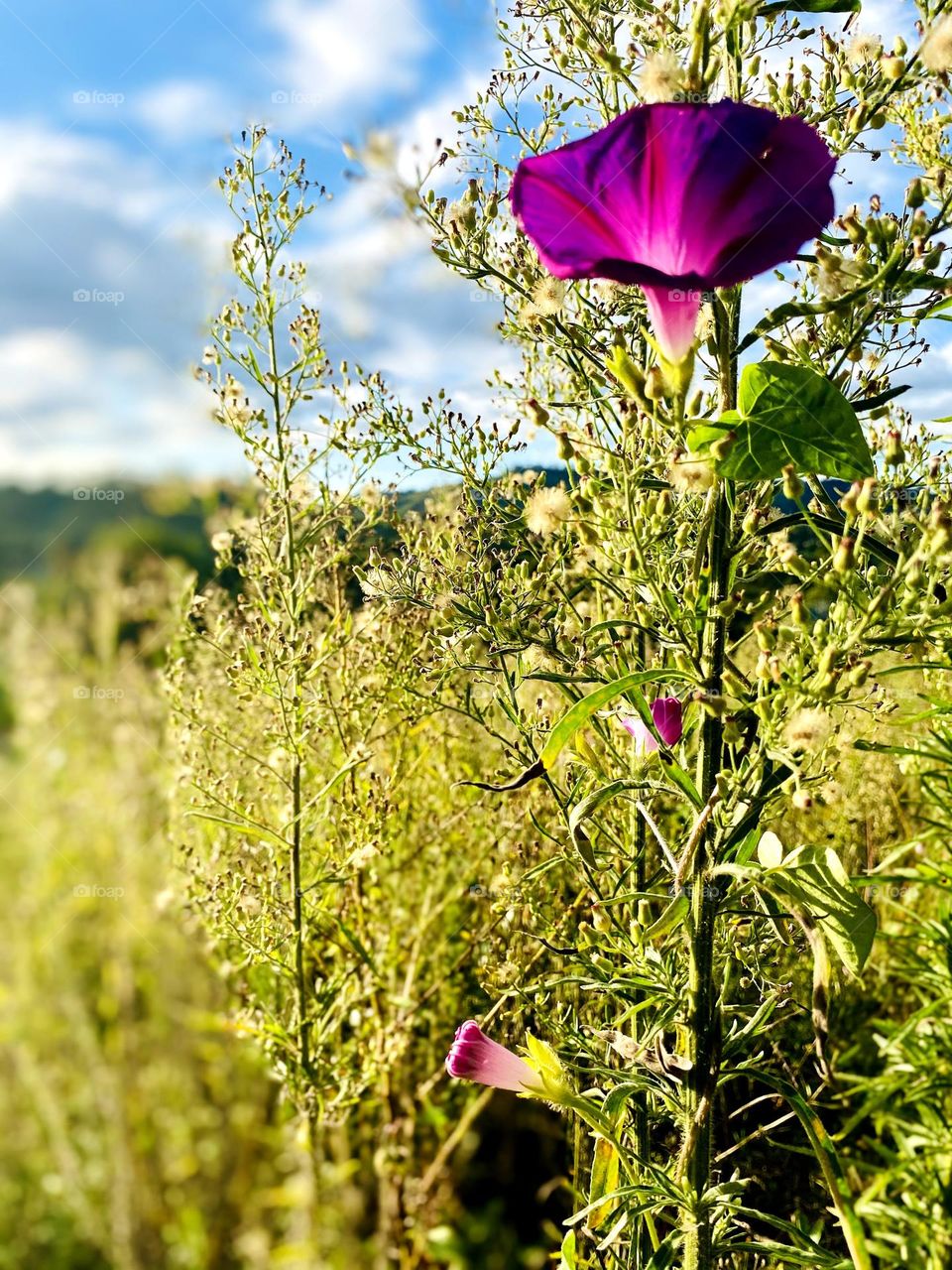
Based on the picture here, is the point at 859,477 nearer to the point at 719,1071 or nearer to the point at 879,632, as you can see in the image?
the point at 879,632

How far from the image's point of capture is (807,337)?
89 cm

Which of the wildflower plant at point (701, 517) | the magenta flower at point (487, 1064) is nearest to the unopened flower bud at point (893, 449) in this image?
the wildflower plant at point (701, 517)

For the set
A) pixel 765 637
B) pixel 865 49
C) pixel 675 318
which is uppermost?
pixel 865 49

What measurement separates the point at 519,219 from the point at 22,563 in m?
0.47

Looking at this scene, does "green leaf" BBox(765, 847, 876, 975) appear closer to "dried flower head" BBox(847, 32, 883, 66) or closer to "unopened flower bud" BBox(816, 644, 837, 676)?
"unopened flower bud" BBox(816, 644, 837, 676)

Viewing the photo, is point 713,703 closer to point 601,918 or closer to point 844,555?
point 844,555

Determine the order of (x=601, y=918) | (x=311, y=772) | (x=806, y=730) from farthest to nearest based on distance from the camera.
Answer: (x=311, y=772) < (x=601, y=918) < (x=806, y=730)

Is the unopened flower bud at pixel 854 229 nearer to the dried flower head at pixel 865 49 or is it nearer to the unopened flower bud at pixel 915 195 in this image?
the unopened flower bud at pixel 915 195

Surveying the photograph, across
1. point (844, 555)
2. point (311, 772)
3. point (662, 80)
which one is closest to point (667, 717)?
point (844, 555)

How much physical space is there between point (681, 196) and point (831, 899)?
0.51 meters

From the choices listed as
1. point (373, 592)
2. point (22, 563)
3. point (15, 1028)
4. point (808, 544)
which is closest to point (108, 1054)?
point (15, 1028)

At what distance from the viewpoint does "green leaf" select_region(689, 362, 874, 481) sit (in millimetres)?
725

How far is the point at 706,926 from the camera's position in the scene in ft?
2.81

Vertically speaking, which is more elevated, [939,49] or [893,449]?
[939,49]
